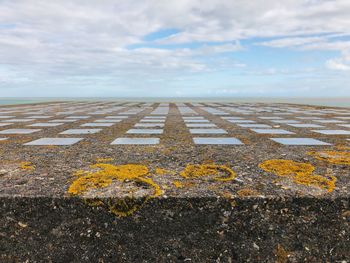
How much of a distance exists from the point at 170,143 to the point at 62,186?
2662 mm

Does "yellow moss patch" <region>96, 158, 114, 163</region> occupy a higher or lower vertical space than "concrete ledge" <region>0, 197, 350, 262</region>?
higher

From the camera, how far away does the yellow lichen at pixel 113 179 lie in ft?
7.66

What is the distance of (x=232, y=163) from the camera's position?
347 centimetres

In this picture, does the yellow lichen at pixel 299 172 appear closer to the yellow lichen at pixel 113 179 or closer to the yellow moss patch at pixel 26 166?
the yellow lichen at pixel 113 179

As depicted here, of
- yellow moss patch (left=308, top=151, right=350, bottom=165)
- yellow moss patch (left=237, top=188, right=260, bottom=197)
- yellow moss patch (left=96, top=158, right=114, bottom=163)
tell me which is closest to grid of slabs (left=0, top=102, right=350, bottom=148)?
yellow moss patch (left=308, top=151, right=350, bottom=165)

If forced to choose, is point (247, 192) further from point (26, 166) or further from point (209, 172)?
point (26, 166)

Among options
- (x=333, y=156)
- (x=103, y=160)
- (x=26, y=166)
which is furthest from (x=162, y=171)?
(x=333, y=156)

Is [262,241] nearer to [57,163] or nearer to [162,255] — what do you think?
[162,255]

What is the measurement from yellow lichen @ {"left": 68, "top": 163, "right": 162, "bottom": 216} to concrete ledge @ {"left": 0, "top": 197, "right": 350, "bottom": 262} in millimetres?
70

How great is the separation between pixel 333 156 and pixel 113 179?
3040mm

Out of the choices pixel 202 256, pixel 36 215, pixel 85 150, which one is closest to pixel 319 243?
pixel 202 256

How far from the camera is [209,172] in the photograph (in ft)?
10.0

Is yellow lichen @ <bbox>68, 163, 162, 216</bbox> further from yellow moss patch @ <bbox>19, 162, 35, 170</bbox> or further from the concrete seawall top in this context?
yellow moss patch @ <bbox>19, 162, 35, 170</bbox>

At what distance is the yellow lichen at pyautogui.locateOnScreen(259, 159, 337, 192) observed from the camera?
8.77 ft
